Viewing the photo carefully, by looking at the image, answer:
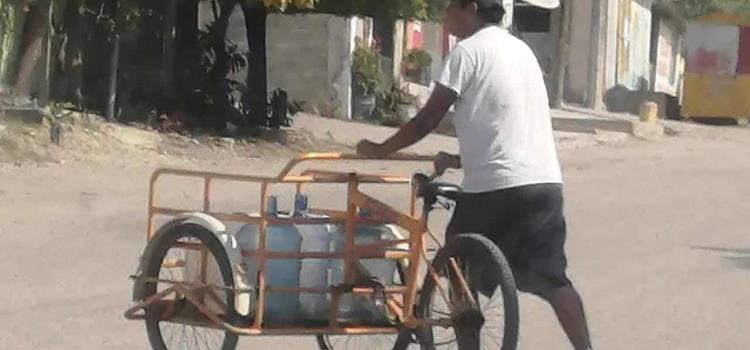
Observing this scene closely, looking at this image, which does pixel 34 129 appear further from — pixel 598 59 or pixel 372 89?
pixel 598 59

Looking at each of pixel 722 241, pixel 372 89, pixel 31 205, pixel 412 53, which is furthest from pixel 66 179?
pixel 412 53

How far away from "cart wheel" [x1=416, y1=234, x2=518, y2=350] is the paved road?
1896 mm

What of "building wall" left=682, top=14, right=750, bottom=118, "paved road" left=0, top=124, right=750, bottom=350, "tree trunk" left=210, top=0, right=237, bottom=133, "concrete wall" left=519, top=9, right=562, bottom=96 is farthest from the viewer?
"concrete wall" left=519, top=9, right=562, bottom=96

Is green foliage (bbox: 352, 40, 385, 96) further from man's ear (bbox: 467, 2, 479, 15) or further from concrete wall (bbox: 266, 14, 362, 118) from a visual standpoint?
man's ear (bbox: 467, 2, 479, 15)

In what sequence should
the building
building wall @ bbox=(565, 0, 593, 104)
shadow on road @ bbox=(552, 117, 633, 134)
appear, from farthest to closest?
building wall @ bbox=(565, 0, 593, 104) < the building < shadow on road @ bbox=(552, 117, 633, 134)

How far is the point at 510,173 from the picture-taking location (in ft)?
22.3

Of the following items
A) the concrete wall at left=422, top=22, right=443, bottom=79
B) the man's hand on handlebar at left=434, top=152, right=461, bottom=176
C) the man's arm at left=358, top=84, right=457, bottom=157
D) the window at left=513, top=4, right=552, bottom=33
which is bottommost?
the man's hand on handlebar at left=434, top=152, right=461, bottom=176

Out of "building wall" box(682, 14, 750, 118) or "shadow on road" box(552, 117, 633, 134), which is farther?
"building wall" box(682, 14, 750, 118)

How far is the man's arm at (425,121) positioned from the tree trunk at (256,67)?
15131 mm

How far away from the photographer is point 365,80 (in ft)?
91.7

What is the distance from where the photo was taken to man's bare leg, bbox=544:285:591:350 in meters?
6.92

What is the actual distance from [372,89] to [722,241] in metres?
14.2

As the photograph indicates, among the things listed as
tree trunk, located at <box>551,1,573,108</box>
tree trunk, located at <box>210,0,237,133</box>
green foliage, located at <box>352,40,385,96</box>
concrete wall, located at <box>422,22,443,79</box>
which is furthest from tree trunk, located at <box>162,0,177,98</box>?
tree trunk, located at <box>551,1,573,108</box>

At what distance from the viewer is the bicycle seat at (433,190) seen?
6926 millimetres
